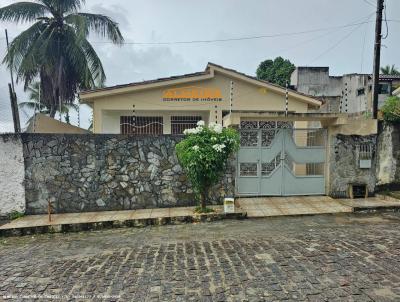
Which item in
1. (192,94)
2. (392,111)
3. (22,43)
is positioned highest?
(22,43)

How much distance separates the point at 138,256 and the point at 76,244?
178cm

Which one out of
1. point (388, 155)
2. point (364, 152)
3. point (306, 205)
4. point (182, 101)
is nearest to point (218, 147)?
point (306, 205)

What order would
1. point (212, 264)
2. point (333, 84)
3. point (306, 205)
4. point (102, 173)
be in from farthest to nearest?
point (333, 84) → point (306, 205) → point (102, 173) → point (212, 264)

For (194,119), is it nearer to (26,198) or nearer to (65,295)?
(26,198)

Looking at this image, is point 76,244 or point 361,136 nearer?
point 76,244

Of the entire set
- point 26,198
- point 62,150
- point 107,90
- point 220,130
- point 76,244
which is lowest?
point 76,244

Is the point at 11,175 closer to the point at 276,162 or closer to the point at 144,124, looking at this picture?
the point at 144,124

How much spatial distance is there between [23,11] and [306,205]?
16.7m

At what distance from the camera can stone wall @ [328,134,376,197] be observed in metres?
9.10

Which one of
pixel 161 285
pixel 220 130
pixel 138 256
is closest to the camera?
pixel 161 285

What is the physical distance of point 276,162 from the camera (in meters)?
9.07

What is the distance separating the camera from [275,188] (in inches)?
360

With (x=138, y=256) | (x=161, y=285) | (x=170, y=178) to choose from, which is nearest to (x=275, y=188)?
(x=170, y=178)

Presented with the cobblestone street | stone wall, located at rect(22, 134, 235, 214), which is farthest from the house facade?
the cobblestone street
